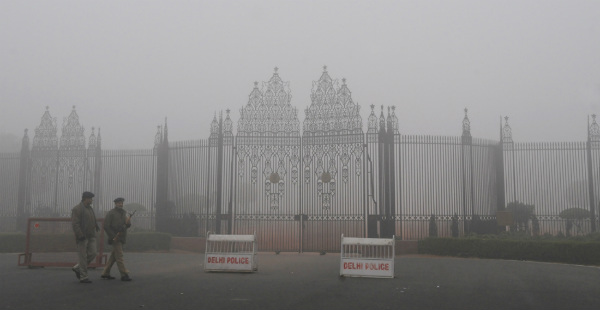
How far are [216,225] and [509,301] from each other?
44.7 ft

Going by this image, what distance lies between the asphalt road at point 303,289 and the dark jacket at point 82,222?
0.88 m

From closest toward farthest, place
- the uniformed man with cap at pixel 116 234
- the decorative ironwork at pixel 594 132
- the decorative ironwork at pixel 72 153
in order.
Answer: the uniformed man with cap at pixel 116 234 → the decorative ironwork at pixel 594 132 → the decorative ironwork at pixel 72 153

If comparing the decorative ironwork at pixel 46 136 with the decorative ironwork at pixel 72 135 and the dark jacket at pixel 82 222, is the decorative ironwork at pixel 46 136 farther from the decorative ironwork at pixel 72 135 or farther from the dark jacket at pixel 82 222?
the dark jacket at pixel 82 222

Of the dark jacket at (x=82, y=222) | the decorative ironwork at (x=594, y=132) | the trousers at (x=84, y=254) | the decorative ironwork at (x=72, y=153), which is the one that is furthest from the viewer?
the decorative ironwork at (x=72, y=153)

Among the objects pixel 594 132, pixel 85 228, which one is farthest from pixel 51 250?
pixel 594 132

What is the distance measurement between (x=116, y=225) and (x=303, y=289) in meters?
4.12

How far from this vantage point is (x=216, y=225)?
21172 mm

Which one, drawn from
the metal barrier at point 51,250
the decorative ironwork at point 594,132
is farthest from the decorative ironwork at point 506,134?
the metal barrier at point 51,250

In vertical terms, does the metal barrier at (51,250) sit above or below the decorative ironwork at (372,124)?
below

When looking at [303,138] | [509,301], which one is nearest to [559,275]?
[509,301]

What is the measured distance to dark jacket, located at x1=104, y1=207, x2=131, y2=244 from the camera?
11852 millimetres

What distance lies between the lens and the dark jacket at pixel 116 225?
11.9 metres

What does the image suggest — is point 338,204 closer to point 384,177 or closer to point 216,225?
point 384,177

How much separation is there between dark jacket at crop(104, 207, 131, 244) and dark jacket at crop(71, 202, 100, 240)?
0.30 metres
